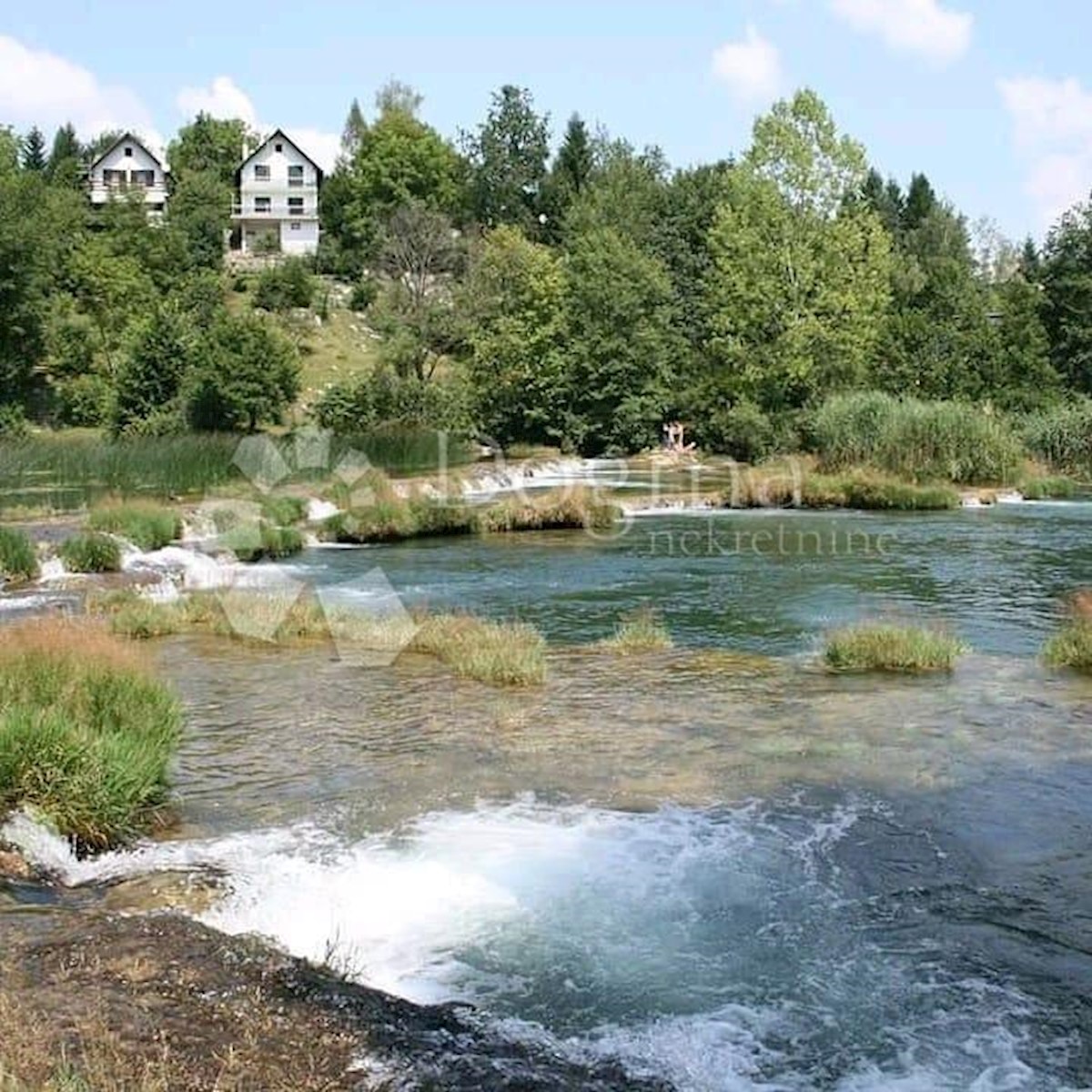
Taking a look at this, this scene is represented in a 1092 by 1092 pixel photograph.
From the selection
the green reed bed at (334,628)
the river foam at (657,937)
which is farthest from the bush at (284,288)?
the river foam at (657,937)

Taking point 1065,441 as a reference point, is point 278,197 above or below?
above

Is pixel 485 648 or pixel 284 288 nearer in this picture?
pixel 485 648

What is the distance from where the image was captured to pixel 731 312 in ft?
172

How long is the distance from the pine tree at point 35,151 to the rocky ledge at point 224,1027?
10797cm

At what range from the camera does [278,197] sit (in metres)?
88.2

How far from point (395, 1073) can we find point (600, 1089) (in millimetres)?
873

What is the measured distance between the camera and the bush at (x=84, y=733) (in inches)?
326

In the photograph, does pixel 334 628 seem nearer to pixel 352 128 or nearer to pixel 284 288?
pixel 284 288

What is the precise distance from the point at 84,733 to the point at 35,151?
110165 mm

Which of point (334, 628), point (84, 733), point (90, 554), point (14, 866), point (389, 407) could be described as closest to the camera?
point (14, 866)

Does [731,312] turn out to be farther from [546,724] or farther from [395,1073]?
[395,1073]

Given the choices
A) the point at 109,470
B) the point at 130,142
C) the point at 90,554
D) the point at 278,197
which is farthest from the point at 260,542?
the point at 130,142

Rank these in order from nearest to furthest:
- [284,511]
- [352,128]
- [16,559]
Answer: [16,559] < [284,511] < [352,128]

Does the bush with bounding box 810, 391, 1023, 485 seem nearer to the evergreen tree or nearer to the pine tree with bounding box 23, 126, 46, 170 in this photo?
the evergreen tree
